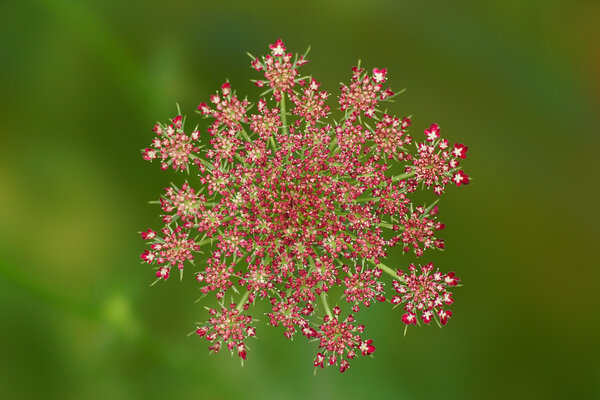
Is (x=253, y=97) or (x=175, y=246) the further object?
(x=253, y=97)

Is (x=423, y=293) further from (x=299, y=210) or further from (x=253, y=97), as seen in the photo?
(x=253, y=97)

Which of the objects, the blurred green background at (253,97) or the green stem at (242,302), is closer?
the green stem at (242,302)

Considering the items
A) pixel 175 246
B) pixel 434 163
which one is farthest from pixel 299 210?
pixel 434 163

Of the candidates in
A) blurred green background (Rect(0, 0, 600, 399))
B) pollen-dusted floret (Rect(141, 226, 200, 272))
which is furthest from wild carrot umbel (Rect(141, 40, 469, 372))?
blurred green background (Rect(0, 0, 600, 399))

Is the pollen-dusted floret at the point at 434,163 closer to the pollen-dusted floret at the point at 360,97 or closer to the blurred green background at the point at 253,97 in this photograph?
the pollen-dusted floret at the point at 360,97

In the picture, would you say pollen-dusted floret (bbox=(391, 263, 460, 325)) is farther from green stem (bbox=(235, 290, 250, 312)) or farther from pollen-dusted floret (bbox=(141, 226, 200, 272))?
pollen-dusted floret (bbox=(141, 226, 200, 272))

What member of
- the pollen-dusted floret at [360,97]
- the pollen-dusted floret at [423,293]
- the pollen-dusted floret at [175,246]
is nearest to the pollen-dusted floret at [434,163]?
the pollen-dusted floret at [360,97]

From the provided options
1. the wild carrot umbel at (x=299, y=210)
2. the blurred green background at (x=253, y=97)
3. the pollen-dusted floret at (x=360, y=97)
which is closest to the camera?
the wild carrot umbel at (x=299, y=210)

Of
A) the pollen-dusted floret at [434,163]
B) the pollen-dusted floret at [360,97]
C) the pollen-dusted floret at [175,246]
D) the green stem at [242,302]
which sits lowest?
the green stem at [242,302]

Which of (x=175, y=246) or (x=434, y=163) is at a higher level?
(x=434, y=163)

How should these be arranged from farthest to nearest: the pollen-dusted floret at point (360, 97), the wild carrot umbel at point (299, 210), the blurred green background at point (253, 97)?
the blurred green background at point (253, 97), the pollen-dusted floret at point (360, 97), the wild carrot umbel at point (299, 210)
